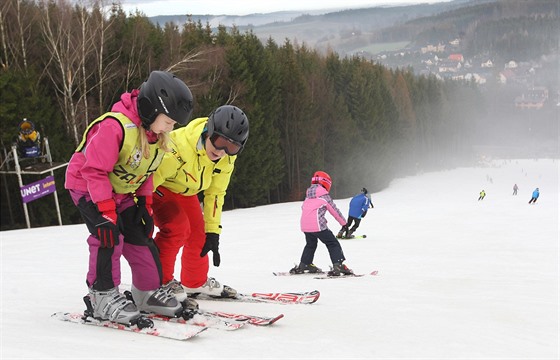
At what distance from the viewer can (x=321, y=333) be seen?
3842mm

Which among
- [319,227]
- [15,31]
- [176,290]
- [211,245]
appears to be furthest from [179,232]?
[15,31]

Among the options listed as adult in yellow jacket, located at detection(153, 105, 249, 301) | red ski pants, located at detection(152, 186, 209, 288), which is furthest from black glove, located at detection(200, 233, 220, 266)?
red ski pants, located at detection(152, 186, 209, 288)

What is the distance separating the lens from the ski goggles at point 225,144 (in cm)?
440

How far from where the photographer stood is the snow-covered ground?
11.1 ft

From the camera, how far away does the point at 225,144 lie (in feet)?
14.5

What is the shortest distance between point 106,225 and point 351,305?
248 cm

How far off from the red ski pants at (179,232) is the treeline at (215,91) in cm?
1977

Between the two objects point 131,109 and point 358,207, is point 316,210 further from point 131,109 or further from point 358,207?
point 358,207

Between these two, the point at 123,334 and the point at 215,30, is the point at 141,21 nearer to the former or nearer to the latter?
the point at 215,30

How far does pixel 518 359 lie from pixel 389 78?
82.4 m

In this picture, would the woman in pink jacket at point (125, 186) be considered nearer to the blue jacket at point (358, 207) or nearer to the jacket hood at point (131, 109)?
the jacket hood at point (131, 109)

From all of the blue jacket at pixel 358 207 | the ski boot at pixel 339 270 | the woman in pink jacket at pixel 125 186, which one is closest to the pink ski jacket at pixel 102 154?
the woman in pink jacket at pixel 125 186

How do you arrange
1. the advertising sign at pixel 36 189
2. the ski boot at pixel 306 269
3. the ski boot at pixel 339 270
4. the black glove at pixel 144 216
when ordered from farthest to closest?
the advertising sign at pixel 36 189, the ski boot at pixel 306 269, the ski boot at pixel 339 270, the black glove at pixel 144 216

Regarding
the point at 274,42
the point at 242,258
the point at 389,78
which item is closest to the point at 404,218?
the point at 242,258
